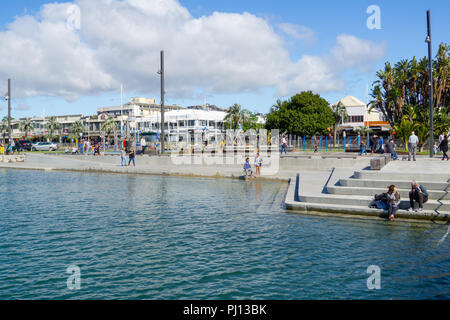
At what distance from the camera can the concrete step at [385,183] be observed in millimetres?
14980

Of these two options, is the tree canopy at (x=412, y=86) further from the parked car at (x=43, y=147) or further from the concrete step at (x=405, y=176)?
the parked car at (x=43, y=147)

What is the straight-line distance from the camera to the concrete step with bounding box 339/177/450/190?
15.0 metres

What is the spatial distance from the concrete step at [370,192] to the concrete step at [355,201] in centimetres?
40

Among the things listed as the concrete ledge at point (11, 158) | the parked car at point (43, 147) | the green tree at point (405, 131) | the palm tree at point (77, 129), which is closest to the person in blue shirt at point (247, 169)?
the green tree at point (405, 131)

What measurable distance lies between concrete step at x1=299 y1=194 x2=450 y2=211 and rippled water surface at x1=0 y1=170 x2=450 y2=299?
121 cm

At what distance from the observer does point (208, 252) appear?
1018 cm

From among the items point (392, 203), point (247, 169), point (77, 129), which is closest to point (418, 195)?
point (392, 203)

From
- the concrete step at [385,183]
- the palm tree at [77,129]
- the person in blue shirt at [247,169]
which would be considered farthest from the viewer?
the palm tree at [77,129]

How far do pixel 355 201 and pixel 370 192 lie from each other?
4.02 feet

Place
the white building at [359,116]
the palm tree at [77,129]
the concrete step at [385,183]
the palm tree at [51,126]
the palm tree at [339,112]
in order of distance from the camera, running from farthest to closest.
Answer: the palm tree at [51,126] < the palm tree at [77,129] < the white building at [359,116] < the palm tree at [339,112] < the concrete step at [385,183]

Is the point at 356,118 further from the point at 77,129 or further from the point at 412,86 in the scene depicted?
the point at 77,129

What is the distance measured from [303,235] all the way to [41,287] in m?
7.08

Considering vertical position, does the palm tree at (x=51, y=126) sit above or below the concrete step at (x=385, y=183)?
above
